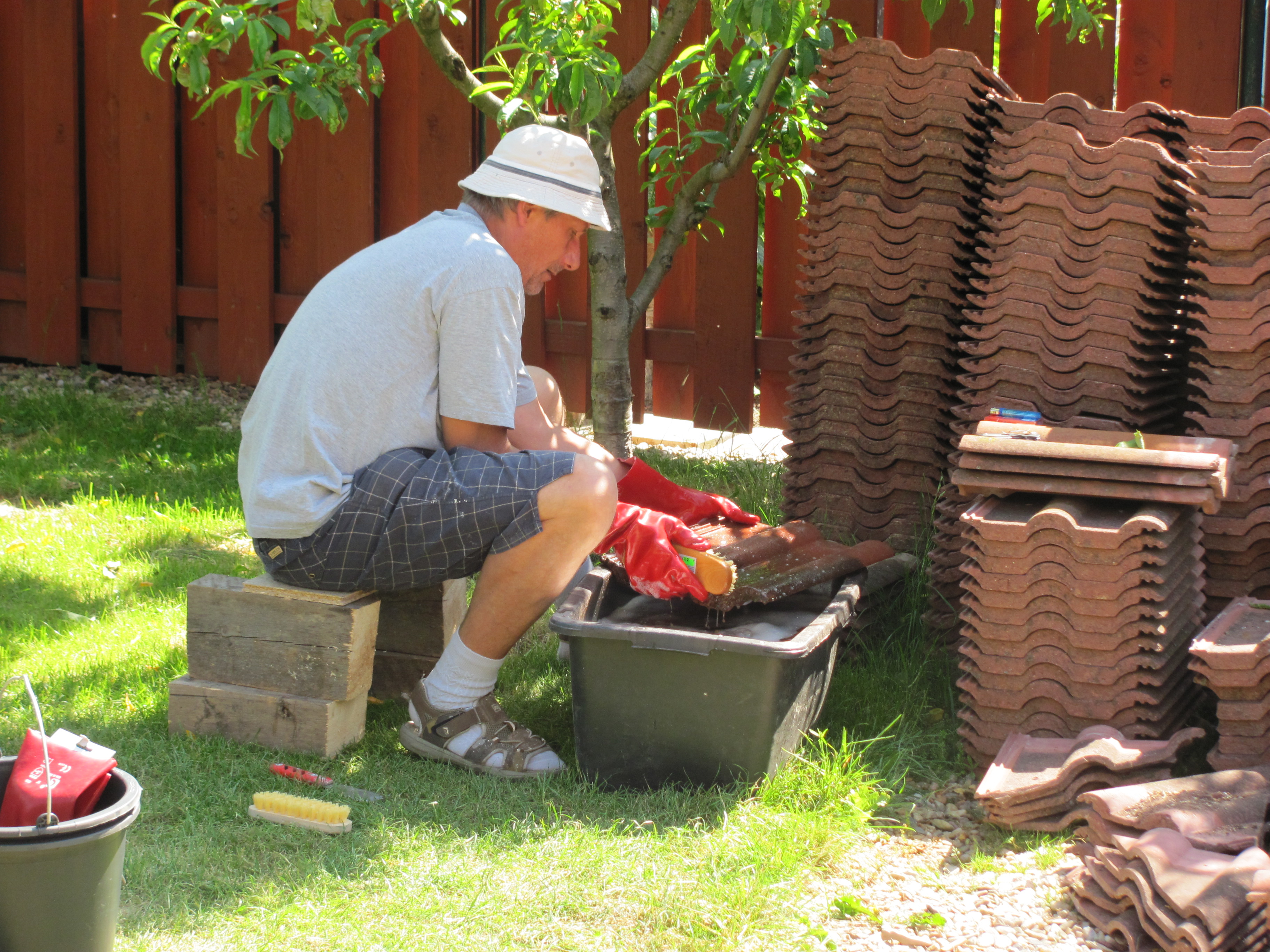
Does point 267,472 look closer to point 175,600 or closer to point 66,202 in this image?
point 175,600

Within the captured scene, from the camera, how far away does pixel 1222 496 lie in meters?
3.15

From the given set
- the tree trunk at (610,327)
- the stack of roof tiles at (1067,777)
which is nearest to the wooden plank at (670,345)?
the tree trunk at (610,327)

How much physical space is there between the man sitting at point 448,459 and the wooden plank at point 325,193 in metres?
3.61

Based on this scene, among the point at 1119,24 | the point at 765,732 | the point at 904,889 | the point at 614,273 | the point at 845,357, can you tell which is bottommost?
the point at 904,889

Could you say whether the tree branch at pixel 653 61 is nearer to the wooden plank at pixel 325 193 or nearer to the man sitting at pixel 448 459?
the man sitting at pixel 448 459

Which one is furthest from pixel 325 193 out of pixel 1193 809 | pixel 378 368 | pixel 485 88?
pixel 1193 809

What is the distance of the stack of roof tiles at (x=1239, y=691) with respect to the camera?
2855 mm

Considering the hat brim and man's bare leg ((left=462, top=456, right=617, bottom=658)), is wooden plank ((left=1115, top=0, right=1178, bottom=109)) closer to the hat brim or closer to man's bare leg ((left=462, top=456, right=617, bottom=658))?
the hat brim

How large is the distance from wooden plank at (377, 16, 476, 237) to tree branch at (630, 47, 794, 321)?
6.80ft

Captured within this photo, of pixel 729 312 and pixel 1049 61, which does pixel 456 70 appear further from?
pixel 1049 61

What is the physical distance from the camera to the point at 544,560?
3.15 meters

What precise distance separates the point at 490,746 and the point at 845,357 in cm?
187

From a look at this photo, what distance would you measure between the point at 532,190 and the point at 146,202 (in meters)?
4.83

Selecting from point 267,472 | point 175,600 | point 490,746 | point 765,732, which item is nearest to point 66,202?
point 175,600
